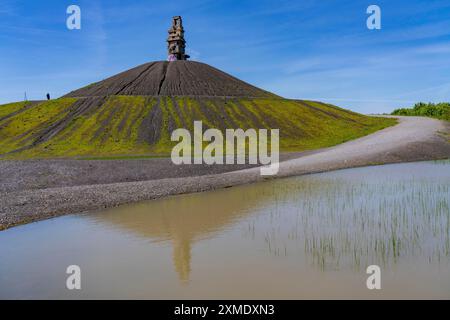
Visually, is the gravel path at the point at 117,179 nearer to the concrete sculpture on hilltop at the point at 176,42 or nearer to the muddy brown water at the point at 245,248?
the muddy brown water at the point at 245,248

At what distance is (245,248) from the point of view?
19391 mm

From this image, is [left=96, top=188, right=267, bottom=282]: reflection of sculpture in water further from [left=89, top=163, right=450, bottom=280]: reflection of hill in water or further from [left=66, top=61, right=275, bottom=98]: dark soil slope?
[left=66, top=61, right=275, bottom=98]: dark soil slope

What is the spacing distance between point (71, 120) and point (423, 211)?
86.3 meters

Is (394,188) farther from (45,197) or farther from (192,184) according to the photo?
(45,197)

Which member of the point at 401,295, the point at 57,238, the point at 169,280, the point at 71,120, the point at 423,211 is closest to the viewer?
the point at 401,295

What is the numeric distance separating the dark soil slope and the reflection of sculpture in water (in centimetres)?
8019

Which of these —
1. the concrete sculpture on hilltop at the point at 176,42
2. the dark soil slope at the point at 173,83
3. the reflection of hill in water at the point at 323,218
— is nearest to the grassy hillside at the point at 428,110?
the dark soil slope at the point at 173,83

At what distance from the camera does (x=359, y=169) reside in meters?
50.0

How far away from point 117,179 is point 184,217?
1724 centimetres

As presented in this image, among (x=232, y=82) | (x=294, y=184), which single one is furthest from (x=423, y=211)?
(x=232, y=82)

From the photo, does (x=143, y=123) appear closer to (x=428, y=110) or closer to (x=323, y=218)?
(x=323, y=218)

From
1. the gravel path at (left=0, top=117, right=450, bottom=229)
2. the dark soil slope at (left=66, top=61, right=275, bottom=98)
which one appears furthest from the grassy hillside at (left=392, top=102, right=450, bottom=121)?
the gravel path at (left=0, top=117, right=450, bottom=229)

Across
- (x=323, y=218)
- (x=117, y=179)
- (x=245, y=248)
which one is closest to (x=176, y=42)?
(x=117, y=179)

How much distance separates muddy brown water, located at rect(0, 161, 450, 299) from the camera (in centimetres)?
1463
